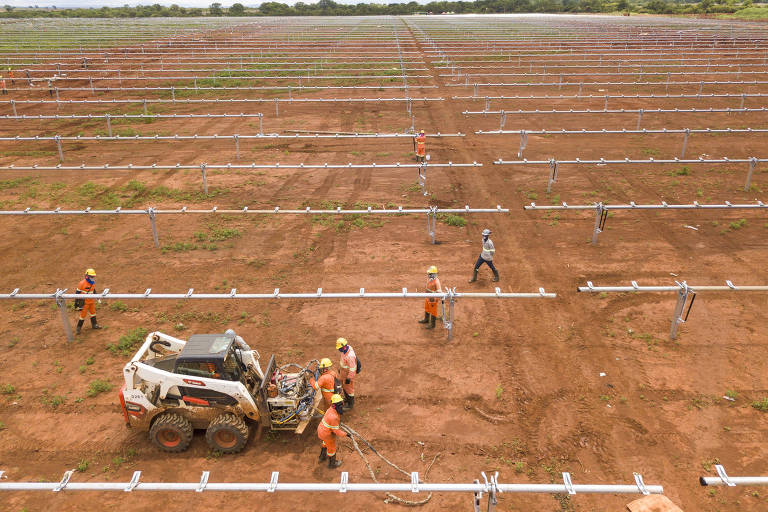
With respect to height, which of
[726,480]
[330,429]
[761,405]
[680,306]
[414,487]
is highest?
[726,480]

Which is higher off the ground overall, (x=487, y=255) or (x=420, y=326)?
(x=487, y=255)

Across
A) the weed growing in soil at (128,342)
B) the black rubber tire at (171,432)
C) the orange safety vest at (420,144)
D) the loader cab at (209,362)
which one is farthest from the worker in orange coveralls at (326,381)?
the orange safety vest at (420,144)

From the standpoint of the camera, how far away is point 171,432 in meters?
8.90

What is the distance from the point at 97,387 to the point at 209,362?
340 cm

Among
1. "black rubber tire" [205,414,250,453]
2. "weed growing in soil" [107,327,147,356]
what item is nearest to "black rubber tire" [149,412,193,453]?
"black rubber tire" [205,414,250,453]

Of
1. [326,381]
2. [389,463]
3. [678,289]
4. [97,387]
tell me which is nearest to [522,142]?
[678,289]

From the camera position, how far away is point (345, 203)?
63.2ft

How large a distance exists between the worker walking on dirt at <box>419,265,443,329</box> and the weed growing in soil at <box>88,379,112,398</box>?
6.90 meters

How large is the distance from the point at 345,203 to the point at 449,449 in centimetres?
1182

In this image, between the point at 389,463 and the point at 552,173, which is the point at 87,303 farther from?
the point at 552,173

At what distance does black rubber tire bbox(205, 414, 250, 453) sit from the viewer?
8.73 meters

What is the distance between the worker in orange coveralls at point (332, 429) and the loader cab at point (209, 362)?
1.81 metres

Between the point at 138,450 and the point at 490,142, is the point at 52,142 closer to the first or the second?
the point at 490,142

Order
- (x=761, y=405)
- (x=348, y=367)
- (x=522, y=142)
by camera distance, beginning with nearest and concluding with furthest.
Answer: (x=348, y=367)
(x=761, y=405)
(x=522, y=142)
